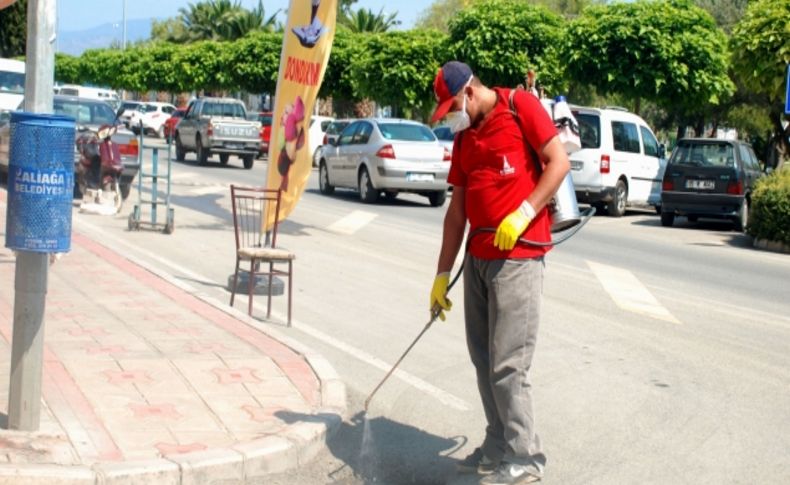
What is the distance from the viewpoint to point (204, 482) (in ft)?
17.8

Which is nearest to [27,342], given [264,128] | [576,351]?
[576,351]

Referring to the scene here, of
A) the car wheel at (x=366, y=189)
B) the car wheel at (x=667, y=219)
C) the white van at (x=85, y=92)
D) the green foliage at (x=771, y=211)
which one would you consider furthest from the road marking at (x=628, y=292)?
the white van at (x=85, y=92)

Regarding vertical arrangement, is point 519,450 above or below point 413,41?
below

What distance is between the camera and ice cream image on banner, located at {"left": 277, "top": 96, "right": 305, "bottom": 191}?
1146 cm

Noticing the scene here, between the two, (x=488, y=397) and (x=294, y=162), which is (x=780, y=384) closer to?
(x=488, y=397)

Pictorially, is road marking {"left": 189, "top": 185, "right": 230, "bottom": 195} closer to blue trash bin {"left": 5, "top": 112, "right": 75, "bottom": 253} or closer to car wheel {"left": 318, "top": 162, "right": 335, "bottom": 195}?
car wheel {"left": 318, "top": 162, "right": 335, "bottom": 195}

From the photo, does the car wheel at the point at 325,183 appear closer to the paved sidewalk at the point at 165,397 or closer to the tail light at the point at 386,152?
the tail light at the point at 386,152

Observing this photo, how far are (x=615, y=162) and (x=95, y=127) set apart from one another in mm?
10492

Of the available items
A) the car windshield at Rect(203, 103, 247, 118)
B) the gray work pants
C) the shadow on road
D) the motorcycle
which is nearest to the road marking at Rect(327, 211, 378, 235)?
the motorcycle

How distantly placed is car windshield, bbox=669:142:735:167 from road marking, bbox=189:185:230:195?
949 cm

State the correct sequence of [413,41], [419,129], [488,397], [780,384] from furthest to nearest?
[413,41] → [419,129] → [780,384] → [488,397]

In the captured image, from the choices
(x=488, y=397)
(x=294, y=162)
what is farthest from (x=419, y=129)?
(x=488, y=397)

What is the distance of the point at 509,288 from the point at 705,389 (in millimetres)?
3012

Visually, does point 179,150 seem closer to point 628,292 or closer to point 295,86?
point 295,86
